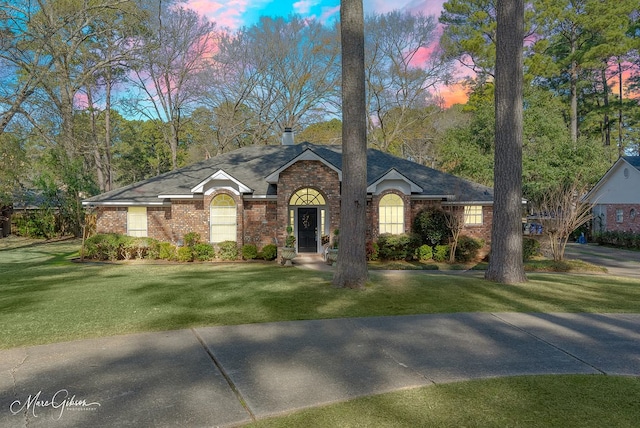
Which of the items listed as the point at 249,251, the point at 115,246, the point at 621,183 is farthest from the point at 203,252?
the point at 621,183

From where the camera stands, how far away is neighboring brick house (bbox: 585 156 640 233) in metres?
27.8

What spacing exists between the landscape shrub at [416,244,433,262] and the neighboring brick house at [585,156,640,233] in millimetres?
15398

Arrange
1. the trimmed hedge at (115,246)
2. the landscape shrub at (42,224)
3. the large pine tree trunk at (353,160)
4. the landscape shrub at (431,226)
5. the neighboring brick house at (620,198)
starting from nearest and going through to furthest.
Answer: the large pine tree trunk at (353,160) → the trimmed hedge at (115,246) → the landscape shrub at (431,226) → the neighboring brick house at (620,198) → the landscape shrub at (42,224)

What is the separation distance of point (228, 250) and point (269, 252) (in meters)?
1.88

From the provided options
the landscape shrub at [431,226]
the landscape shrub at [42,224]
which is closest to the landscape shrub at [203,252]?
the landscape shrub at [431,226]

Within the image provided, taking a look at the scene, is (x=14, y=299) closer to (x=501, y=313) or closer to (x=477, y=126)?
(x=501, y=313)

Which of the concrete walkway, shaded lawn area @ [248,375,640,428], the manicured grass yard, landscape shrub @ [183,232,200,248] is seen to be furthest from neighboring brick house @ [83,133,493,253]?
shaded lawn area @ [248,375,640,428]

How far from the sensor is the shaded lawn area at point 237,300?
6.82 m

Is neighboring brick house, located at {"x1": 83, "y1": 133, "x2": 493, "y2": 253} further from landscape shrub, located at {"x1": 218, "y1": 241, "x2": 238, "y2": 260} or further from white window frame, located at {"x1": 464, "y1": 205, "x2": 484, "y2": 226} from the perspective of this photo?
landscape shrub, located at {"x1": 218, "y1": 241, "x2": 238, "y2": 260}

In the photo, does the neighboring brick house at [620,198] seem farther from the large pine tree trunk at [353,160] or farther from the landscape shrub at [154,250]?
the landscape shrub at [154,250]

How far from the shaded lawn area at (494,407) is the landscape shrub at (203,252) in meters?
15.0

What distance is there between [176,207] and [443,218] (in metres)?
12.5

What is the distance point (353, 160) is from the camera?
32.6ft

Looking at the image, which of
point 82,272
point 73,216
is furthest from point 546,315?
point 73,216
